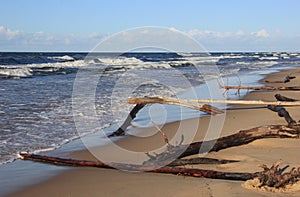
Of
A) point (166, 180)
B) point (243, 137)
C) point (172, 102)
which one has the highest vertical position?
point (172, 102)

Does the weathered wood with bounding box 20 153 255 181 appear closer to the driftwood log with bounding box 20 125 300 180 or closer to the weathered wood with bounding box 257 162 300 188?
the driftwood log with bounding box 20 125 300 180

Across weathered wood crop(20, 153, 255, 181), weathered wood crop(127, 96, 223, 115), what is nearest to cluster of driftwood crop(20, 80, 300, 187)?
weathered wood crop(20, 153, 255, 181)

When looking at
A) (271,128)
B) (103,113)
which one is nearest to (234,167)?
(271,128)

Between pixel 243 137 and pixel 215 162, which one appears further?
pixel 243 137

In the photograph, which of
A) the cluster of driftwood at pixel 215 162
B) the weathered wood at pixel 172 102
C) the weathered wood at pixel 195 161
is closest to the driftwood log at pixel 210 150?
the cluster of driftwood at pixel 215 162

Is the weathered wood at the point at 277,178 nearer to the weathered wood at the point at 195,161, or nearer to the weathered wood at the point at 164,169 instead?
the weathered wood at the point at 164,169

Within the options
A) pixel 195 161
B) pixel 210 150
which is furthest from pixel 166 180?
pixel 210 150

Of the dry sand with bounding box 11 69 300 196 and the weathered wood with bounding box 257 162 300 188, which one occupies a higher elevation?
the weathered wood with bounding box 257 162 300 188

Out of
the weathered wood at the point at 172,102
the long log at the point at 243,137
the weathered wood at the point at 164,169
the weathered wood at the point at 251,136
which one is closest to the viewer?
the weathered wood at the point at 164,169

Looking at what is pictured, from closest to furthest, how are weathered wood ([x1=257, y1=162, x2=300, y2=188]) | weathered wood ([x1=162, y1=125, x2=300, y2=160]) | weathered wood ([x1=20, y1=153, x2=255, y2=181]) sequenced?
weathered wood ([x1=257, y1=162, x2=300, y2=188]) < weathered wood ([x1=20, y1=153, x2=255, y2=181]) < weathered wood ([x1=162, y1=125, x2=300, y2=160])

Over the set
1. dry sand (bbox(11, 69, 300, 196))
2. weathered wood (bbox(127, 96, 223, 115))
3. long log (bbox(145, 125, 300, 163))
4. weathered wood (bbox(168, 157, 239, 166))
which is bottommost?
dry sand (bbox(11, 69, 300, 196))

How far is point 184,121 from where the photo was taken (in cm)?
848

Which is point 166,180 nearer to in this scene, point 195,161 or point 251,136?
point 195,161

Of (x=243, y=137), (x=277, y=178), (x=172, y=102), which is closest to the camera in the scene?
(x=277, y=178)
